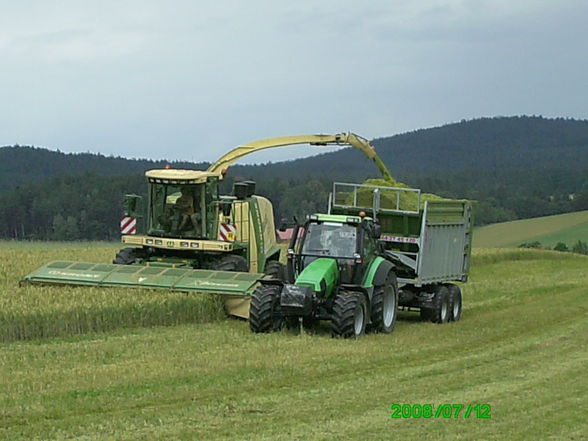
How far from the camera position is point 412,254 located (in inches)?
746

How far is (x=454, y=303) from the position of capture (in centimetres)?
1994

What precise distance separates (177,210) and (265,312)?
529 centimetres

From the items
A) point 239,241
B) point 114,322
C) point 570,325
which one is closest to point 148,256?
point 239,241

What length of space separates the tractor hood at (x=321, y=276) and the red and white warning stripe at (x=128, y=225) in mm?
5436

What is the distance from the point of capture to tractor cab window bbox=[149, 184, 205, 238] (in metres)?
20.1

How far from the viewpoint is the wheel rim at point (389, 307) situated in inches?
668

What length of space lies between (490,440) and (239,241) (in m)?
12.1

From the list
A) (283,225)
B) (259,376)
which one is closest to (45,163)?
(283,225)

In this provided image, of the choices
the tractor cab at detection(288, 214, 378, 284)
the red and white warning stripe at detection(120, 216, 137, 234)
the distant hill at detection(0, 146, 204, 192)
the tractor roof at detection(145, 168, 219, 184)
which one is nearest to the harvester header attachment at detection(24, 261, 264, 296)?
the tractor cab at detection(288, 214, 378, 284)

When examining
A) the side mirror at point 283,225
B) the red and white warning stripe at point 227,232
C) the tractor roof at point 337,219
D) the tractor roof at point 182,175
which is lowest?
the red and white warning stripe at point 227,232

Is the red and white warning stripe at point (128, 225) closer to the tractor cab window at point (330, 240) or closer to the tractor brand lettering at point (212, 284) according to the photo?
the tractor brand lettering at point (212, 284)

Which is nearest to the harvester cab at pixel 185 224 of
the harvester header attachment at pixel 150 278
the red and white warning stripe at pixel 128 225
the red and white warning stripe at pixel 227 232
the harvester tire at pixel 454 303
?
the red and white warning stripe at pixel 227 232

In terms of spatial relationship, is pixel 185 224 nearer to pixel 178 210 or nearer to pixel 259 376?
pixel 178 210

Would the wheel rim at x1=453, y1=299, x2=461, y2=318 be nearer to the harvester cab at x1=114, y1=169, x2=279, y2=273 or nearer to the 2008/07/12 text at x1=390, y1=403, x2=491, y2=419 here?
the harvester cab at x1=114, y1=169, x2=279, y2=273
